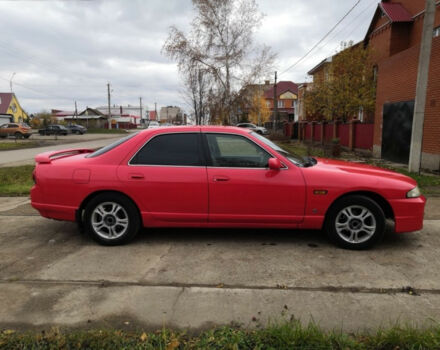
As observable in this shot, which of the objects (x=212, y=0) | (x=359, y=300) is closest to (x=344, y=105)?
(x=212, y=0)

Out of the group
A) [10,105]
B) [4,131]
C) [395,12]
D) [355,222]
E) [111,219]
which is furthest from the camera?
[10,105]

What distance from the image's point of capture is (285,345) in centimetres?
235

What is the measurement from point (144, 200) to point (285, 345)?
251 centimetres

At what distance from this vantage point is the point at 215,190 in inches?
164

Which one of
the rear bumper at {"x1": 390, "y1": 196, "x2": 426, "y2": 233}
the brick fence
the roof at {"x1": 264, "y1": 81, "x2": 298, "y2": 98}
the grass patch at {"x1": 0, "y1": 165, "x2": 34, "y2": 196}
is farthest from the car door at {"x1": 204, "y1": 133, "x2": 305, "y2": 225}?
the roof at {"x1": 264, "y1": 81, "x2": 298, "y2": 98}

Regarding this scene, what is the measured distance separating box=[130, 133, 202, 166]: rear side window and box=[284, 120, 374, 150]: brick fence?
14.5m

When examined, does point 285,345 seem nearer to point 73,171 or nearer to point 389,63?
point 73,171

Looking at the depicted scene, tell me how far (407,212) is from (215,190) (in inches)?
91.7

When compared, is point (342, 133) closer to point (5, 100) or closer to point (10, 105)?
point (10, 105)

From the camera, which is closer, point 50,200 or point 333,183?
point 333,183

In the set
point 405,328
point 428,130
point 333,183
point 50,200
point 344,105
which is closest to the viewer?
point 405,328

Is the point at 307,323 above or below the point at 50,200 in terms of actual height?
below

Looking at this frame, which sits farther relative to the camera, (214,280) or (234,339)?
(214,280)

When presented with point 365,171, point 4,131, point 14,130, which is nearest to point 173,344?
point 365,171
